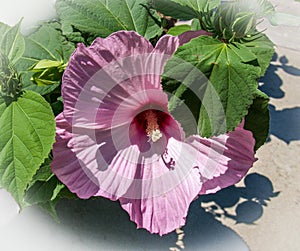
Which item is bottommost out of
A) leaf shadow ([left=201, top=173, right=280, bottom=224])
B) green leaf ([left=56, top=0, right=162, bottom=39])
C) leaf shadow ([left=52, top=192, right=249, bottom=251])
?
leaf shadow ([left=201, top=173, right=280, bottom=224])

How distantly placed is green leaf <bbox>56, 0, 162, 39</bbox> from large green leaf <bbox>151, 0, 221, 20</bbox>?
37 millimetres

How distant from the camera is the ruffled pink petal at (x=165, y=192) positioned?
0.65 metres

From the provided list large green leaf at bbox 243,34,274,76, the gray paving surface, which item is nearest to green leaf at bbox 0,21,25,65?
large green leaf at bbox 243,34,274,76

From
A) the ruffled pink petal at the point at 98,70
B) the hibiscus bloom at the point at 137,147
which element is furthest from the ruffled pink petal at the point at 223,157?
the ruffled pink petal at the point at 98,70

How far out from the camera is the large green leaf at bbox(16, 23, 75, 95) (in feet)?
2.30

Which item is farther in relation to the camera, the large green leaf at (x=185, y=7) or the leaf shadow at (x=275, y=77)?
the leaf shadow at (x=275, y=77)

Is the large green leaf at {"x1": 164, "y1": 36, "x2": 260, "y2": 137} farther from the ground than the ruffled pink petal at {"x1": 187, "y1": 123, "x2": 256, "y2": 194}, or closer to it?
farther from the ground

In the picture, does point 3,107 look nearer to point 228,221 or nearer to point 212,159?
point 212,159

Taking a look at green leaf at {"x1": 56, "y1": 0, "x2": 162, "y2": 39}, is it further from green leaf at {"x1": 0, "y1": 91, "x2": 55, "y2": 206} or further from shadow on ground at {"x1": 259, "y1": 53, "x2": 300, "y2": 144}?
shadow on ground at {"x1": 259, "y1": 53, "x2": 300, "y2": 144}

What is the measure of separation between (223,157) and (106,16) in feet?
0.86

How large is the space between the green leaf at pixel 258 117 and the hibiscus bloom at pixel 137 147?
0.03 m

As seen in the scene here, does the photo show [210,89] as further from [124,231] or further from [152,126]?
[124,231]

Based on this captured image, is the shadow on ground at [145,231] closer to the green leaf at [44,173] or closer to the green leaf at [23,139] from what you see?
the green leaf at [44,173]

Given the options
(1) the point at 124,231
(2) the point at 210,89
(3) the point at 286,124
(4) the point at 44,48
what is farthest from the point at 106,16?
(3) the point at 286,124
